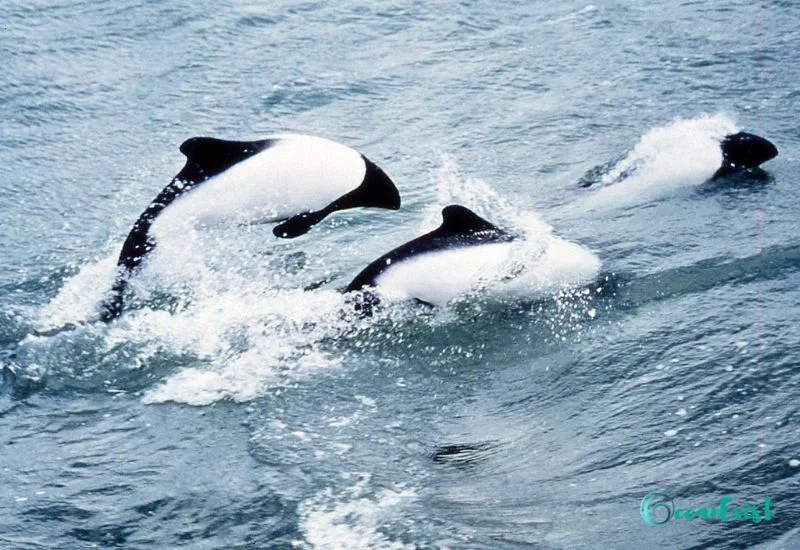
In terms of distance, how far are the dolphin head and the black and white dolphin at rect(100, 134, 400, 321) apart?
2.66 meters

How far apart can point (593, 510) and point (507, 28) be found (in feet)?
28.8

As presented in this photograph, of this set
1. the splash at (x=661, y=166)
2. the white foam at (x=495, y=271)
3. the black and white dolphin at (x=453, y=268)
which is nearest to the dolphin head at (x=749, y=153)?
the splash at (x=661, y=166)

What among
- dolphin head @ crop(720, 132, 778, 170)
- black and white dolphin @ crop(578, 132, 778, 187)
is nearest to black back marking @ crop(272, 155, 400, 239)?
black and white dolphin @ crop(578, 132, 778, 187)

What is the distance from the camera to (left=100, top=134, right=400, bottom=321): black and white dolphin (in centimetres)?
738

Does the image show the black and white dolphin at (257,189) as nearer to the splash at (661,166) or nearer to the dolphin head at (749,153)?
the splash at (661,166)

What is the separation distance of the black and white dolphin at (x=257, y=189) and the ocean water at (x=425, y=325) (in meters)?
0.16

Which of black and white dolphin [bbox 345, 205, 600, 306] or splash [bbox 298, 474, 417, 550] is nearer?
splash [bbox 298, 474, 417, 550]

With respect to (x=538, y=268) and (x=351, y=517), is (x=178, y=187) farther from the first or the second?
(x=351, y=517)

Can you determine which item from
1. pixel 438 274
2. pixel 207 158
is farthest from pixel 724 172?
pixel 207 158

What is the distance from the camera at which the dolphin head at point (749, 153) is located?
8.67 m

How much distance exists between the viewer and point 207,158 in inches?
296

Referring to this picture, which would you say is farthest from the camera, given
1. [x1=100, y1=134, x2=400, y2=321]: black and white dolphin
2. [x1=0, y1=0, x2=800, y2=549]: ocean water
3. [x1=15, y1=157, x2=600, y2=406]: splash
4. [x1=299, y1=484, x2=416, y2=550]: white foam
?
[x1=100, y1=134, x2=400, y2=321]: black and white dolphin

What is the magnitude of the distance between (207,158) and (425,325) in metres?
1.88

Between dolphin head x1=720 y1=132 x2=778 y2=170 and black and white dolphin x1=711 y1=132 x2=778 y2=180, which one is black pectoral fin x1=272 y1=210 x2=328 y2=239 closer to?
black and white dolphin x1=711 y1=132 x2=778 y2=180
